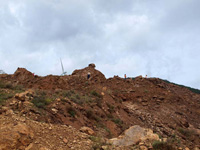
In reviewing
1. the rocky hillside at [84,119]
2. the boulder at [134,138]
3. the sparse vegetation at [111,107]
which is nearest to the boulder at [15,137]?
the rocky hillside at [84,119]

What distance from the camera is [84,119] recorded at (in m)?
8.89

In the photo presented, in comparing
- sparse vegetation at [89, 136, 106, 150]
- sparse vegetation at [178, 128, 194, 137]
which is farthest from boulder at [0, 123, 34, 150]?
sparse vegetation at [178, 128, 194, 137]

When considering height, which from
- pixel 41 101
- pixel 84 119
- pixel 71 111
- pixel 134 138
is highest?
pixel 41 101

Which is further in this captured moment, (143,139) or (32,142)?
(143,139)

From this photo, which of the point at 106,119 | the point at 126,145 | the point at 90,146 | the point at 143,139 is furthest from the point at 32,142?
the point at 106,119

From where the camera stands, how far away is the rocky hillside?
5.55 meters

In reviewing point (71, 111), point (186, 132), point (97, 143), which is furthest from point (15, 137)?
point (186, 132)

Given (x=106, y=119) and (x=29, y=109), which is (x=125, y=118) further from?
(x=29, y=109)

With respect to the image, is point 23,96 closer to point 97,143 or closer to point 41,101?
point 41,101

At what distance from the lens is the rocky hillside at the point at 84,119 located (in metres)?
5.55

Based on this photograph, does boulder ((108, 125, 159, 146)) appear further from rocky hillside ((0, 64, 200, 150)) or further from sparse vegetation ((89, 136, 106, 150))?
sparse vegetation ((89, 136, 106, 150))

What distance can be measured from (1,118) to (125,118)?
8258mm

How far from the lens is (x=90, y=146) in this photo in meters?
5.86

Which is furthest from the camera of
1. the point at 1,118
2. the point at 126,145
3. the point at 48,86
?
the point at 48,86
